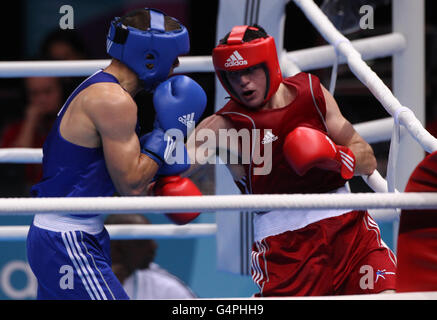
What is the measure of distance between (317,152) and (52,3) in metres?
3.68

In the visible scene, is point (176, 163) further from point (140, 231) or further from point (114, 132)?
point (140, 231)

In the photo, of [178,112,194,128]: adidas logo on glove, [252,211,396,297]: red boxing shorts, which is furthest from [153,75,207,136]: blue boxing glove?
[252,211,396,297]: red boxing shorts

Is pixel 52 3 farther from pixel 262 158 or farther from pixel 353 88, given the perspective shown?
pixel 262 158

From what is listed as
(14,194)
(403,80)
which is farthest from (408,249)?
(14,194)

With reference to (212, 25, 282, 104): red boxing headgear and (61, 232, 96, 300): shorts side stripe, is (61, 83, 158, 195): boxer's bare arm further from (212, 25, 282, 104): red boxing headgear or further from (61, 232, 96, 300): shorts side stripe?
(212, 25, 282, 104): red boxing headgear

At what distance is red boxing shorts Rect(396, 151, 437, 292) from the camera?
134 centimetres

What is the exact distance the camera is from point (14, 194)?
396 centimetres

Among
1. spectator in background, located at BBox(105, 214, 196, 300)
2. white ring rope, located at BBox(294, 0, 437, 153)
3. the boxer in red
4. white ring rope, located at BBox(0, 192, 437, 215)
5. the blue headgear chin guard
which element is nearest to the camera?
white ring rope, located at BBox(0, 192, 437, 215)

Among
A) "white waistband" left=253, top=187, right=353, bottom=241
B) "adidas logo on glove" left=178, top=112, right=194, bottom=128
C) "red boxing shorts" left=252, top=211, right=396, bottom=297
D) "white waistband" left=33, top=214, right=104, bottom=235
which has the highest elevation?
"adidas logo on glove" left=178, top=112, right=194, bottom=128

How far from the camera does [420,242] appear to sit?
4.52 ft

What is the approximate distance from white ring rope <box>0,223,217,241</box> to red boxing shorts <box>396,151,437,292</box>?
130 cm

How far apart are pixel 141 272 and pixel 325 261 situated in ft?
4.58

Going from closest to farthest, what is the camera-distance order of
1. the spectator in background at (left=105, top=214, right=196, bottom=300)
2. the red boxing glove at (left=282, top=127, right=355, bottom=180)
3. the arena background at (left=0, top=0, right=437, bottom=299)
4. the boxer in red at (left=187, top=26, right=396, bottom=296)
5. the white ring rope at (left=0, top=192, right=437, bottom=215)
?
the white ring rope at (left=0, top=192, right=437, bottom=215) < the red boxing glove at (left=282, top=127, right=355, bottom=180) < the boxer in red at (left=187, top=26, right=396, bottom=296) < the spectator in background at (left=105, top=214, right=196, bottom=300) < the arena background at (left=0, top=0, right=437, bottom=299)

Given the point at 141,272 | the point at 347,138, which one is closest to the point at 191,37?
the point at 141,272
